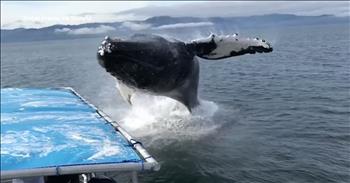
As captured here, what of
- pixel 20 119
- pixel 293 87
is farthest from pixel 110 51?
pixel 293 87

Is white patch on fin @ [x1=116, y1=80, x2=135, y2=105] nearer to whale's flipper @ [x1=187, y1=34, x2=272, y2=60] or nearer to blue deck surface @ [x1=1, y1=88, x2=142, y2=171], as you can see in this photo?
whale's flipper @ [x1=187, y1=34, x2=272, y2=60]

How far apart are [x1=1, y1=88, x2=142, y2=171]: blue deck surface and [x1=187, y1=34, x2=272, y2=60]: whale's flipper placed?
5035 mm

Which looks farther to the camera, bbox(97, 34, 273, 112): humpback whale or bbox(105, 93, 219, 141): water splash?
bbox(105, 93, 219, 141): water splash

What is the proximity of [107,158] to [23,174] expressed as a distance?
120cm

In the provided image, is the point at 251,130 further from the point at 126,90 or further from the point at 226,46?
the point at 126,90

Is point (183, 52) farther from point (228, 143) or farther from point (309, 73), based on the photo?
point (309, 73)

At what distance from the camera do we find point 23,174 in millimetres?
6566

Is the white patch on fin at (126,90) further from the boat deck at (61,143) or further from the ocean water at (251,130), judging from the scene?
the boat deck at (61,143)

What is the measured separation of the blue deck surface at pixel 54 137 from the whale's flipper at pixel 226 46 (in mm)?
5035

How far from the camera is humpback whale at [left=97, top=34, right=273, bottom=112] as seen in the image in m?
12.0

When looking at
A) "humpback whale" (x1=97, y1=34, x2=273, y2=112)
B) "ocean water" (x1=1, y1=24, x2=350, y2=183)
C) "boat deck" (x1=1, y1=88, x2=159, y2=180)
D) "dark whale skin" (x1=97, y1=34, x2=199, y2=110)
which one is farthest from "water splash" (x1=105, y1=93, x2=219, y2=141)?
"boat deck" (x1=1, y1=88, x2=159, y2=180)

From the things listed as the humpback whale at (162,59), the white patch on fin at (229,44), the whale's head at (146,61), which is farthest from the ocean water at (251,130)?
the white patch on fin at (229,44)

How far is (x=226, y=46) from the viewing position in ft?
49.6

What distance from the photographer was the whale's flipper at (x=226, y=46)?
15.0m
